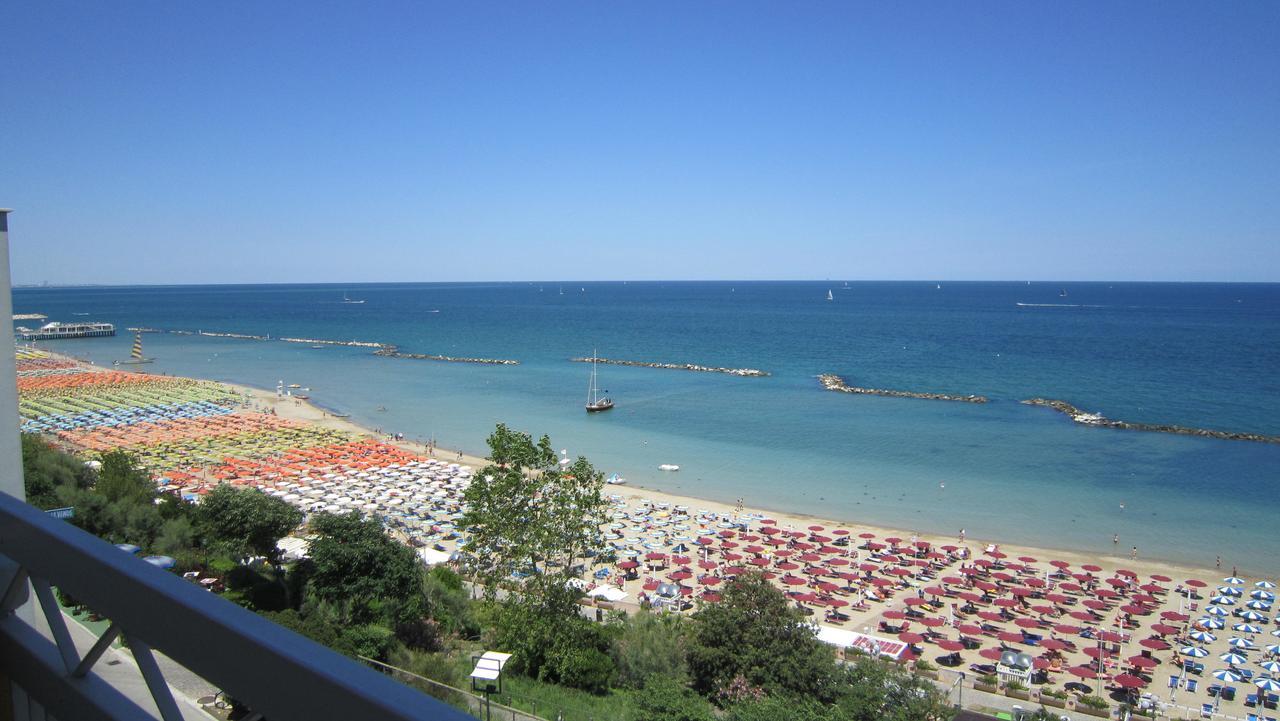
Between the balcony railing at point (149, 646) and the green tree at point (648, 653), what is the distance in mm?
10313

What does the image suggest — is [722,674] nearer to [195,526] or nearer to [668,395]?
[195,526]

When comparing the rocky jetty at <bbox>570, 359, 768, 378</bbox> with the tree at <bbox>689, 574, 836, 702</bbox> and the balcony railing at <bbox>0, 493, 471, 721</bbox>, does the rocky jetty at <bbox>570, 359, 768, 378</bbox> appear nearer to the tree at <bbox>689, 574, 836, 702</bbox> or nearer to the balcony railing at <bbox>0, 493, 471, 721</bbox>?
the tree at <bbox>689, 574, 836, 702</bbox>

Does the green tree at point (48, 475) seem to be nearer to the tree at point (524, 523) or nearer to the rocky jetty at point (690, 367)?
the tree at point (524, 523)

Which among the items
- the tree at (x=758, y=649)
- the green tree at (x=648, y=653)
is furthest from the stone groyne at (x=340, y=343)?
the tree at (x=758, y=649)

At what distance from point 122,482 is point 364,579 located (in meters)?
7.51

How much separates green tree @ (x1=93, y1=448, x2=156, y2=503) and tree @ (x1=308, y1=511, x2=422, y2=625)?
17.9ft

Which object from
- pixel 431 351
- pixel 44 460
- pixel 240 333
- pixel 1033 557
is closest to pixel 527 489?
pixel 44 460

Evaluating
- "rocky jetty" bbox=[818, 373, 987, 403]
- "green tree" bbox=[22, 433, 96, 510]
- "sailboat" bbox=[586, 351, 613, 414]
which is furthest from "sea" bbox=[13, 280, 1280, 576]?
"green tree" bbox=[22, 433, 96, 510]

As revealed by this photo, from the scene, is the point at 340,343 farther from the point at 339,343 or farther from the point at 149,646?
the point at 149,646

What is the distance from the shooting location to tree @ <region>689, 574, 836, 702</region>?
10.5 metres

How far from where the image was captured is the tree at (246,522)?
13945 millimetres

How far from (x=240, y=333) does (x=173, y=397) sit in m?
45.9

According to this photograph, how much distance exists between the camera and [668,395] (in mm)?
42500

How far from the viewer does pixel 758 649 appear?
10.9 metres
